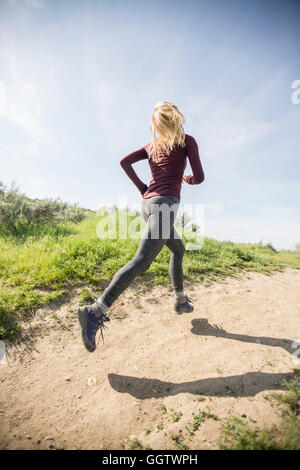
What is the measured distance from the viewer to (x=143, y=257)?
231 centimetres

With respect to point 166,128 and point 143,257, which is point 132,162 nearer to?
point 166,128

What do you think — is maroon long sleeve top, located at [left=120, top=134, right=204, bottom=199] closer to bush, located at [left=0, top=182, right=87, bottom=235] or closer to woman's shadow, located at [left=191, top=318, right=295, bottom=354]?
woman's shadow, located at [left=191, top=318, right=295, bottom=354]

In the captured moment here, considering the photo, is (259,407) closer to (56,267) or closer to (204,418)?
(204,418)

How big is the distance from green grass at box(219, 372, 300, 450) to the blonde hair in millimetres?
2404

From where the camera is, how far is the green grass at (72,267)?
344 centimetres

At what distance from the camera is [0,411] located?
196cm

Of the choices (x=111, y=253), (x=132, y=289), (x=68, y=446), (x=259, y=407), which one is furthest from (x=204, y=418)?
(x=111, y=253)

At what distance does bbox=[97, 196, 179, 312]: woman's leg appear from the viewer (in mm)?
2266

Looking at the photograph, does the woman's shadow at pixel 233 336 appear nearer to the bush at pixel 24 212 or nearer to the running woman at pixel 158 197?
the running woman at pixel 158 197

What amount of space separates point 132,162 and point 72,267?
96.9 inches

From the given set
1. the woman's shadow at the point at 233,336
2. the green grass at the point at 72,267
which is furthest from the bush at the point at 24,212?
the woman's shadow at the point at 233,336

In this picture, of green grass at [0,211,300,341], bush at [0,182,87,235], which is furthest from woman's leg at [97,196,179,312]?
bush at [0,182,87,235]

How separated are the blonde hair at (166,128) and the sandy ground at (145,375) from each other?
2241 mm
